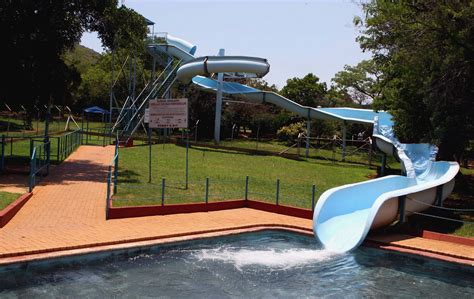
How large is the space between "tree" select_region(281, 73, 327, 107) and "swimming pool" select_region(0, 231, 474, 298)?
47.5m

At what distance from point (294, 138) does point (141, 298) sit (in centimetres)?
3773

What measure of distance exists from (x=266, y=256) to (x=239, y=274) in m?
1.42

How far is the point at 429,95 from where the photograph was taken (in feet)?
49.4

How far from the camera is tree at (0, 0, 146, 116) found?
17375 millimetres

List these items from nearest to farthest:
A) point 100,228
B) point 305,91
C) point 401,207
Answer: point 100,228 → point 401,207 → point 305,91

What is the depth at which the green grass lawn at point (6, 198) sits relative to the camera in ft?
36.6

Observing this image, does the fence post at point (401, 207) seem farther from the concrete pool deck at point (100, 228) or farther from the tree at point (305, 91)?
the tree at point (305, 91)

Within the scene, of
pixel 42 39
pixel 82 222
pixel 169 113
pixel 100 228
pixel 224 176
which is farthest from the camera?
pixel 224 176

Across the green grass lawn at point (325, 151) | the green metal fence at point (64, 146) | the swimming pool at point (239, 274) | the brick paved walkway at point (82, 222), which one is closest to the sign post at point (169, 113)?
the brick paved walkway at point (82, 222)

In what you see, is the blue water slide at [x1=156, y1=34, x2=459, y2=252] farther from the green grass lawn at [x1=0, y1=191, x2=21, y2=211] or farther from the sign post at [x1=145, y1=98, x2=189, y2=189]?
the green grass lawn at [x1=0, y1=191, x2=21, y2=211]

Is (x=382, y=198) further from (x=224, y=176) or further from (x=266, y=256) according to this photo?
(x=224, y=176)

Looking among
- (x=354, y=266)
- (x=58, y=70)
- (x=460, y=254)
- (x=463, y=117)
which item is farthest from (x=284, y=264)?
(x=58, y=70)

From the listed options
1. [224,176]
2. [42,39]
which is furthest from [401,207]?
[42,39]

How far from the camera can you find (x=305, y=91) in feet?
190
